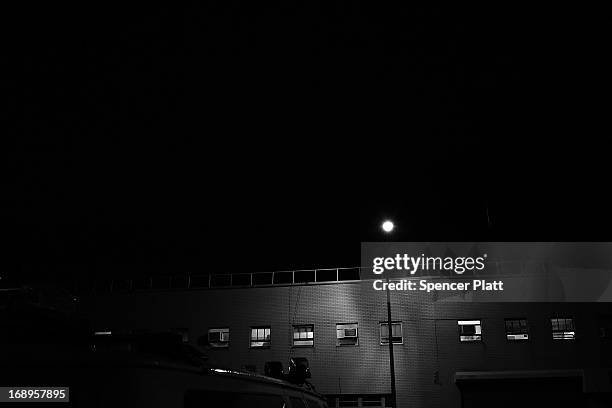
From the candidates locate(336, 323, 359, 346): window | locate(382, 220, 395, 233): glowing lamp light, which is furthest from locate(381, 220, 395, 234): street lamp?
locate(336, 323, 359, 346): window

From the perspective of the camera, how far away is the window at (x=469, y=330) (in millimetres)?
27594

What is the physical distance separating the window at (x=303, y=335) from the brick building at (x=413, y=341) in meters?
0.05

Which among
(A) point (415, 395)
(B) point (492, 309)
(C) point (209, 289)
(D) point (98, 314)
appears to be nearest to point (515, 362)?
(B) point (492, 309)

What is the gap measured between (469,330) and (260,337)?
382 inches

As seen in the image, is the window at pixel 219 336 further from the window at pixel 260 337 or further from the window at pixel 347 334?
the window at pixel 347 334

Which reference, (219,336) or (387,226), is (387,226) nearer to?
(387,226)

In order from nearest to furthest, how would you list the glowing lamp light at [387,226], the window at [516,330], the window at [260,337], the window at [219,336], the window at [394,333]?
the glowing lamp light at [387,226]
the window at [516,330]
the window at [394,333]
the window at [260,337]
the window at [219,336]

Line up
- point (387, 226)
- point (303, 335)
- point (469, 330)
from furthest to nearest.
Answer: point (303, 335) < point (469, 330) < point (387, 226)

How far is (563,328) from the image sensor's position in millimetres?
27203

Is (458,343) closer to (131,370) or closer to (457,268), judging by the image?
(457,268)

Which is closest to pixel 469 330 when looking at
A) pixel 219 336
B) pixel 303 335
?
pixel 303 335

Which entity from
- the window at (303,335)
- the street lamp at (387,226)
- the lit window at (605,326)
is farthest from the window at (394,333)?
the street lamp at (387,226)

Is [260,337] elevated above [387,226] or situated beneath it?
situated beneath

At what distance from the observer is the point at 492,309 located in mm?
27844
